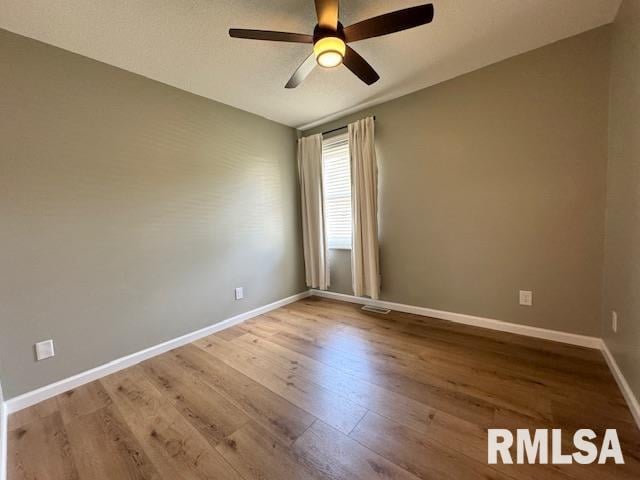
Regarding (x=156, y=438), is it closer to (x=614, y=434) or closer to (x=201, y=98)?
(x=614, y=434)

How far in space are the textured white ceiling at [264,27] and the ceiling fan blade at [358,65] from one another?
273 millimetres

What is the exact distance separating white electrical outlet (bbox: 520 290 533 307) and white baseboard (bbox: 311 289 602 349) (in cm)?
20

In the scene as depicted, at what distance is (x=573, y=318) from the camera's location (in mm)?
2012

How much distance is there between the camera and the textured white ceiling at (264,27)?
1.53 m

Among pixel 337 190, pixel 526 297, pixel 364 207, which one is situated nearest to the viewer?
pixel 526 297

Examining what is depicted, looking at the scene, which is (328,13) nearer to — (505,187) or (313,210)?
(505,187)

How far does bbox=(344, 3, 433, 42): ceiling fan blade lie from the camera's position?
128cm

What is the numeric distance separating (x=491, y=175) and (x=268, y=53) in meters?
2.10

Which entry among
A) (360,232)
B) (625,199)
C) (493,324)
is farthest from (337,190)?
(625,199)

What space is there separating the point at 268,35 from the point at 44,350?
245 cm

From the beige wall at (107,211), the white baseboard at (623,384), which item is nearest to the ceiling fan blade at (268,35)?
the beige wall at (107,211)

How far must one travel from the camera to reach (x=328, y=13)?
1.34m

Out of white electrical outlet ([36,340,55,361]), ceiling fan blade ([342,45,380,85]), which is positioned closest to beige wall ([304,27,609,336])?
ceiling fan blade ([342,45,380,85])

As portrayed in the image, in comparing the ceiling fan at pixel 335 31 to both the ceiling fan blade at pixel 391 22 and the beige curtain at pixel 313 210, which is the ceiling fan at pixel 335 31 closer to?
the ceiling fan blade at pixel 391 22
